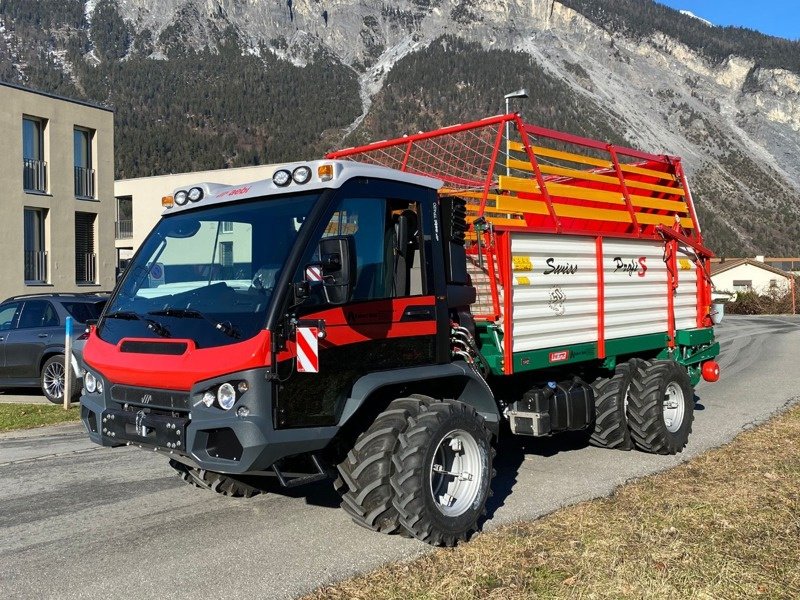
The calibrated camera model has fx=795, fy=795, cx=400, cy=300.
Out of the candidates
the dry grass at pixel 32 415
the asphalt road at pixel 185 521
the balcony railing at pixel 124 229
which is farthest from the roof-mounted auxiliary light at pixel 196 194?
the balcony railing at pixel 124 229

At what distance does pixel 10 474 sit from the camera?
24.4 feet

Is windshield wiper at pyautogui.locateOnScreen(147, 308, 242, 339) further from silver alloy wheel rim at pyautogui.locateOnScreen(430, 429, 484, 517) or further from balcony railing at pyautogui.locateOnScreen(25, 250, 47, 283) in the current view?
balcony railing at pyautogui.locateOnScreen(25, 250, 47, 283)

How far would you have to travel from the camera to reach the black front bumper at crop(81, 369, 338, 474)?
4.41 meters

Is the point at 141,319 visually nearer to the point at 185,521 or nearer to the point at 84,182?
the point at 185,521

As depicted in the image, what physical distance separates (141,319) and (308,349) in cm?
127

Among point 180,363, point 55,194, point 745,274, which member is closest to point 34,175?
point 55,194

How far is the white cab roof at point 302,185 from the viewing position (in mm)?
4938

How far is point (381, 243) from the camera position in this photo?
5.25 meters

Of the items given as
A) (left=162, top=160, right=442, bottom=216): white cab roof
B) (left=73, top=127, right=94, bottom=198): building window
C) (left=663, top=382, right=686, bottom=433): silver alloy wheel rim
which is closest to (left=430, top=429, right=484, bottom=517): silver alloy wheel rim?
(left=162, top=160, right=442, bottom=216): white cab roof

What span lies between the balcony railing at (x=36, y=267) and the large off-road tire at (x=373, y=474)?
2182cm

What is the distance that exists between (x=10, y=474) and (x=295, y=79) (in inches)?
6378

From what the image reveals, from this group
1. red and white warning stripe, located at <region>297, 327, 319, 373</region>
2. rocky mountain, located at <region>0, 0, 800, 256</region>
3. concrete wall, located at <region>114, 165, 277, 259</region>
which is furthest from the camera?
rocky mountain, located at <region>0, 0, 800, 256</region>

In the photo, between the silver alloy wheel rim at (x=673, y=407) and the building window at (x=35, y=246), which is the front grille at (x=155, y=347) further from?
the building window at (x=35, y=246)

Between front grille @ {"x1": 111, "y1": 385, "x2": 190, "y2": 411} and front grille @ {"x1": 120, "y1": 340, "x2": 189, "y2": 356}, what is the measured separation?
229 mm
